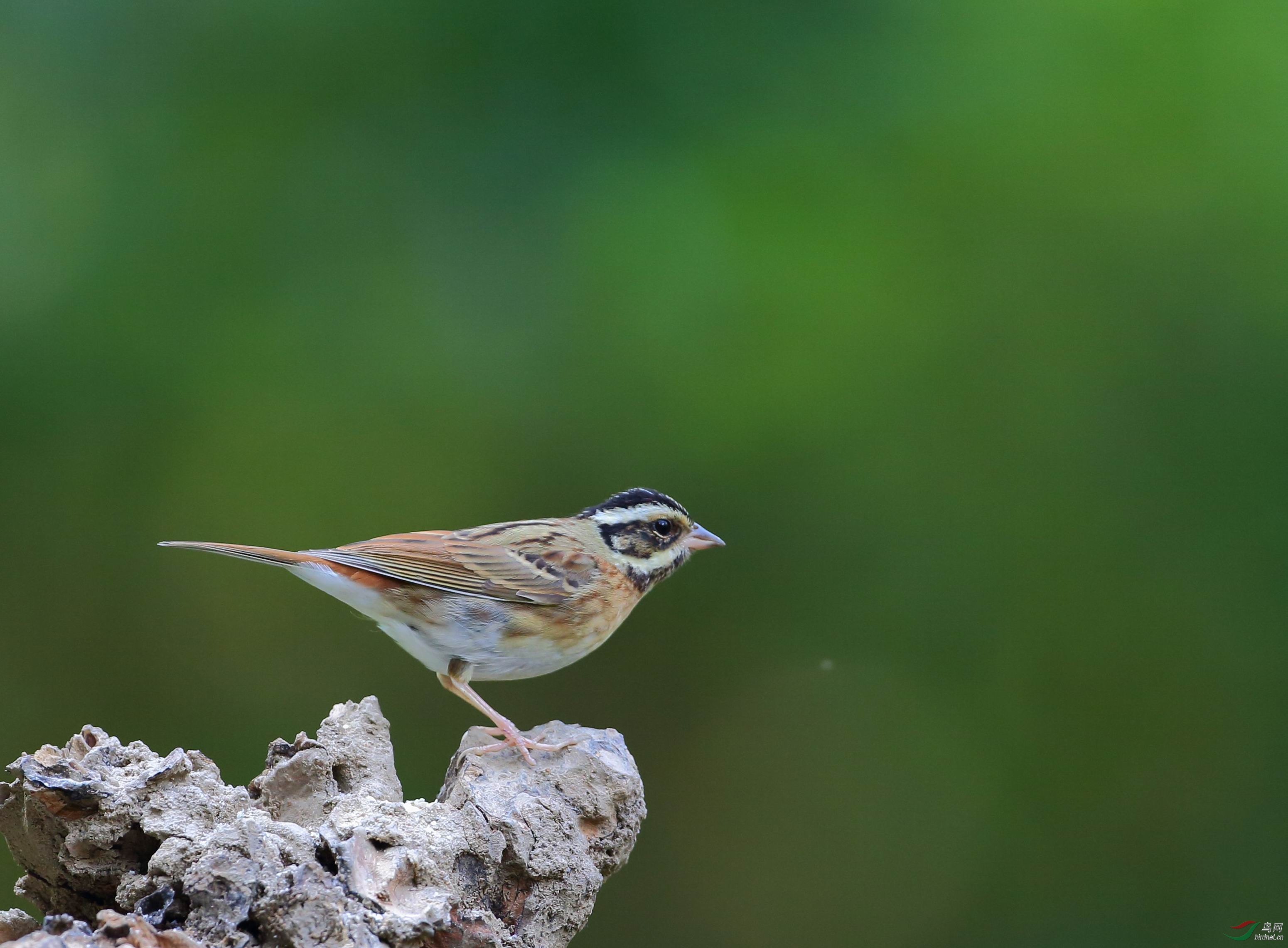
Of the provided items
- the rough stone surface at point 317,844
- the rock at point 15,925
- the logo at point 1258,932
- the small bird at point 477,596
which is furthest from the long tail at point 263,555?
the logo at point 1258,932

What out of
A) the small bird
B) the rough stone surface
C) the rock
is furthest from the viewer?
the small bird

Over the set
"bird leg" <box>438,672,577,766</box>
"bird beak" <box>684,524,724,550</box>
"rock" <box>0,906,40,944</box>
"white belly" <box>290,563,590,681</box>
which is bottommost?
"rock" <box>0,906,40,944</box>

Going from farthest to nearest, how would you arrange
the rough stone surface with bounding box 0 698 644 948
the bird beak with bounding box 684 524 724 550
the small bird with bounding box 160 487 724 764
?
the bird beak with bounding box 684 524 724 550 < the small bird with bounding box 160 487 724 764 < the rough stone surface with bounding box 0 698 644 948

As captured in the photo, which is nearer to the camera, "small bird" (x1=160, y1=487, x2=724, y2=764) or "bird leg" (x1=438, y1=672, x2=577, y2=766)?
"bird leg" (x1=438, y1=672, x2=577, y2=766)

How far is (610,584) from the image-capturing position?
363 centimetres

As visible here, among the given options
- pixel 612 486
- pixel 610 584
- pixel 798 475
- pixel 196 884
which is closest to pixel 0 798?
pixel 196 884

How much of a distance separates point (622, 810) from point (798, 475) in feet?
7.99

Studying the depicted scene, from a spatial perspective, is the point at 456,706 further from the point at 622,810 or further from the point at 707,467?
the point at 622,810

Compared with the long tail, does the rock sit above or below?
below

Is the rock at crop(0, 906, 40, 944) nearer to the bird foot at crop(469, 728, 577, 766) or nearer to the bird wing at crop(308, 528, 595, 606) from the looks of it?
the bird foot at crop(469, 728, 577, 766)

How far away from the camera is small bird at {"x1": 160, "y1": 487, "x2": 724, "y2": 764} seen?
3420 mm

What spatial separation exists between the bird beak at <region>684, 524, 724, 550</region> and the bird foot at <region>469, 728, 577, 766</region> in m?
1.12

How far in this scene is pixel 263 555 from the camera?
10.4 feet

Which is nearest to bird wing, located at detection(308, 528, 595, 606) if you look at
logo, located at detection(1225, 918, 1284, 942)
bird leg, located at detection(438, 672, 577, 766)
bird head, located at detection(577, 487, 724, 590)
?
bird head, located at detection(577, 487, 724, 590)
